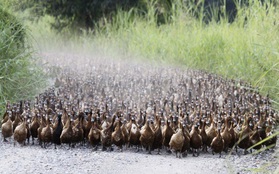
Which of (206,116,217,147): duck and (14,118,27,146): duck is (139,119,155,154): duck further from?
(14,118,27,146): duck

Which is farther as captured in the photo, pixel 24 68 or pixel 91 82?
pixel 91 82

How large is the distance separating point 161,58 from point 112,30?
11.2 ft

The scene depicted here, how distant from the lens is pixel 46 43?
16125 millimetres

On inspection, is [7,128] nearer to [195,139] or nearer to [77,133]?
[77,133]

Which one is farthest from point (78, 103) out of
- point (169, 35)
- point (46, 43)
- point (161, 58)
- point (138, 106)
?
point (46, 43)

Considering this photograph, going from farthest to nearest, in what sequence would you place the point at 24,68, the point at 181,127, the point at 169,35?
the point at 169,35 → the point at 24,68 → the point at 181,127

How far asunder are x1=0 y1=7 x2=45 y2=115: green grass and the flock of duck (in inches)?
17.8

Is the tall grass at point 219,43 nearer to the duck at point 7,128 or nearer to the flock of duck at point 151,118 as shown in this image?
the flock of duck at point 151,118

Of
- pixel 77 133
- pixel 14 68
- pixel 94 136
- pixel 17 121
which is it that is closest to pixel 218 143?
pixel 94 136

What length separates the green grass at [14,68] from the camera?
783 centimetres

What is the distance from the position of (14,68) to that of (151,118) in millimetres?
2726

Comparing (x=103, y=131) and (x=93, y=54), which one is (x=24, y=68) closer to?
(x=103, y=131)

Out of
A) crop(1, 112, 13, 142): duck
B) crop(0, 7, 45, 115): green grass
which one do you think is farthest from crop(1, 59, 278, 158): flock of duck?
crop(0, 7, 45, 115): green grass

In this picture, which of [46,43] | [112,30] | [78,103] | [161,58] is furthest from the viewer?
[46,43]
